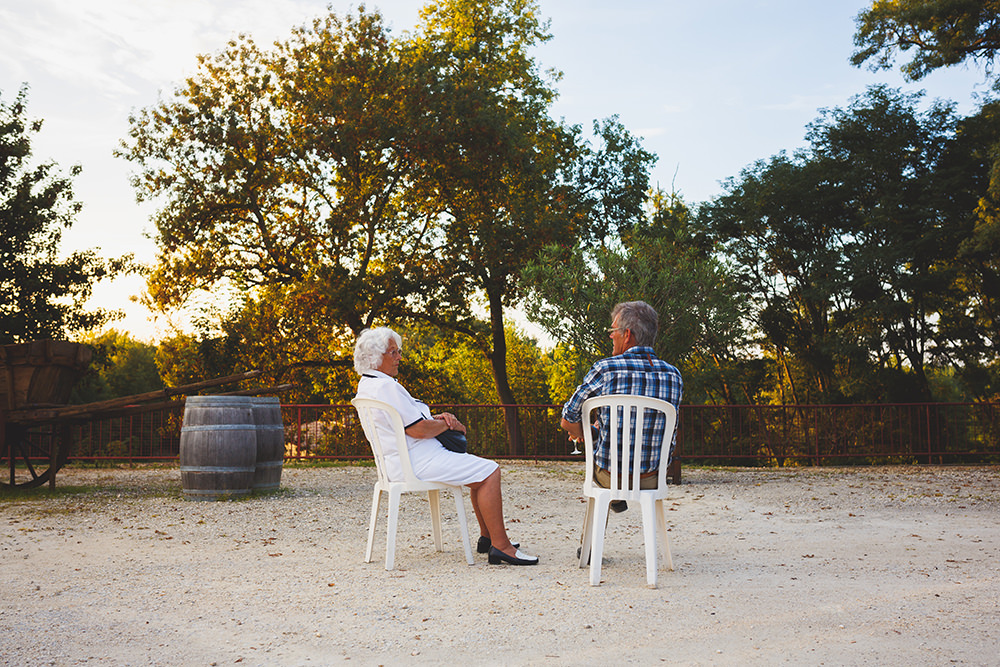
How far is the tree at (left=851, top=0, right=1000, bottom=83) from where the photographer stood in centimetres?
1628

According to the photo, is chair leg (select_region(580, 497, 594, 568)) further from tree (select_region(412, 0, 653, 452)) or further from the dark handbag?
tree (select_region(412, 0, 653, 452))

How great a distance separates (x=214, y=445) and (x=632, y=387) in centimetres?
563

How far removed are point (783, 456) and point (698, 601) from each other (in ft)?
40.0

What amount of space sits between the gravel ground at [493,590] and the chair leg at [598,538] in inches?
3.2

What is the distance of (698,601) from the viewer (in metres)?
4.23

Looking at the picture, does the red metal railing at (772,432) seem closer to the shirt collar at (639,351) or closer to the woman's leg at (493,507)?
the woman's leg at (493,507)

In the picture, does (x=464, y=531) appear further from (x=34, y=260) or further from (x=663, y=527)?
(x=34, y=260)

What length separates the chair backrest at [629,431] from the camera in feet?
15.0

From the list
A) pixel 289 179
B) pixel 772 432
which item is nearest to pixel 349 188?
pixel 289 179

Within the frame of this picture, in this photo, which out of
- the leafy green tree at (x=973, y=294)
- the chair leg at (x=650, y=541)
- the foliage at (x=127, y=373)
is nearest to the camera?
the chair leg at (x=650, y=541)

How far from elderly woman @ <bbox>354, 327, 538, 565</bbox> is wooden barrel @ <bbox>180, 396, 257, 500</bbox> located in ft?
13.6

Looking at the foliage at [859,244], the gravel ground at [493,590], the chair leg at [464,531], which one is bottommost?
the gravel ground at [493,590]

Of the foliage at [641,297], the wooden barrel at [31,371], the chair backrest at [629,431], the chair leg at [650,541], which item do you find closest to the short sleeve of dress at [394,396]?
the chair backrest at [629,431]

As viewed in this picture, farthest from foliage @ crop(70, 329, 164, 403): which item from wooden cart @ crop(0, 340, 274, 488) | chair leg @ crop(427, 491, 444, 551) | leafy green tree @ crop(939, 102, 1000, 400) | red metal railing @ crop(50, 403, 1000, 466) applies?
chair leg @ crop(427, 491, 444, 551)
